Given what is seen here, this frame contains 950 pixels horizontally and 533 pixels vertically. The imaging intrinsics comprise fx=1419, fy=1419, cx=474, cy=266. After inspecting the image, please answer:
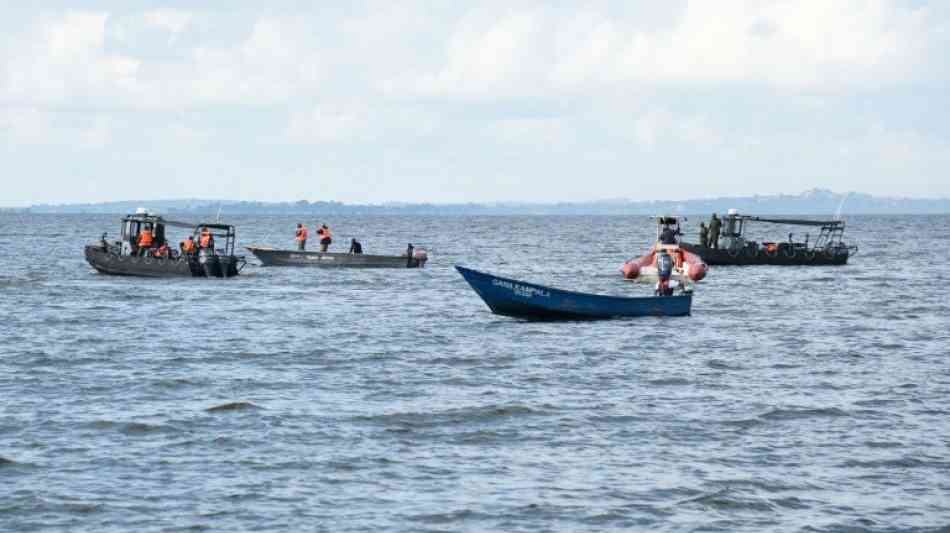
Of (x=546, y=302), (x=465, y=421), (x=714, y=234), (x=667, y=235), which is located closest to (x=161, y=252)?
(x=667, y=235)

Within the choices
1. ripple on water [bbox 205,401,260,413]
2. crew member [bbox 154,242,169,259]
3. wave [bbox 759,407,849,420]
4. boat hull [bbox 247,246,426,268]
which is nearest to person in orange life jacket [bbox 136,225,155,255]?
crew member [bbox 154,242,169,259]

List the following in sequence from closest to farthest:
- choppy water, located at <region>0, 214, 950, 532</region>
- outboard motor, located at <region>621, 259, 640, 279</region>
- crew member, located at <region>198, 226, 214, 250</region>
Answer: choppy water, located at <region>0, 214, 950, 532</region>
outboard motor, located at <region>621, 259, 640, 279</region>
crew member, located at <region>198, 226, 214, 250</region>

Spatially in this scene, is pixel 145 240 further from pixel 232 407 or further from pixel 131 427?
pixel 131 427

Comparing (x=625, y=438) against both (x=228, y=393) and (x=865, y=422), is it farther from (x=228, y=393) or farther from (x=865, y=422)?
(x=228, y=393)

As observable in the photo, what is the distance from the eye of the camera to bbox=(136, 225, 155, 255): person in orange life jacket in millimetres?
56713

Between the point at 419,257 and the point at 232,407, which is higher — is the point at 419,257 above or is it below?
above

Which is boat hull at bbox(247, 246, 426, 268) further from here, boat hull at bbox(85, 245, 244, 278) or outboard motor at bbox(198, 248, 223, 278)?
outboard motor at bbox(198, 248, 223, 278)

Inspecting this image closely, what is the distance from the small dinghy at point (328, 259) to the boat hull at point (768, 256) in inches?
552

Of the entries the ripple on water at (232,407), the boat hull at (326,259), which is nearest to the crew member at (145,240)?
the boat hull at (326,259)

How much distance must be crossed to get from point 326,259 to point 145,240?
A: 11.9m

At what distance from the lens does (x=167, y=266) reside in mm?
56656

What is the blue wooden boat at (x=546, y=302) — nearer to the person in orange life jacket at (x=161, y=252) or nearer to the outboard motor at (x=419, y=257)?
the person in orange life jacket at (x=161, y=252)

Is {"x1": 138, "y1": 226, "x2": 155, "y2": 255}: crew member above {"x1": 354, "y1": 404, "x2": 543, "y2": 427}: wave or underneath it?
above

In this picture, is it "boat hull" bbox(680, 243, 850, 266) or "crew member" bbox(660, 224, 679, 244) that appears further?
"boat hull" bbox(680, 243, 850, 266)
